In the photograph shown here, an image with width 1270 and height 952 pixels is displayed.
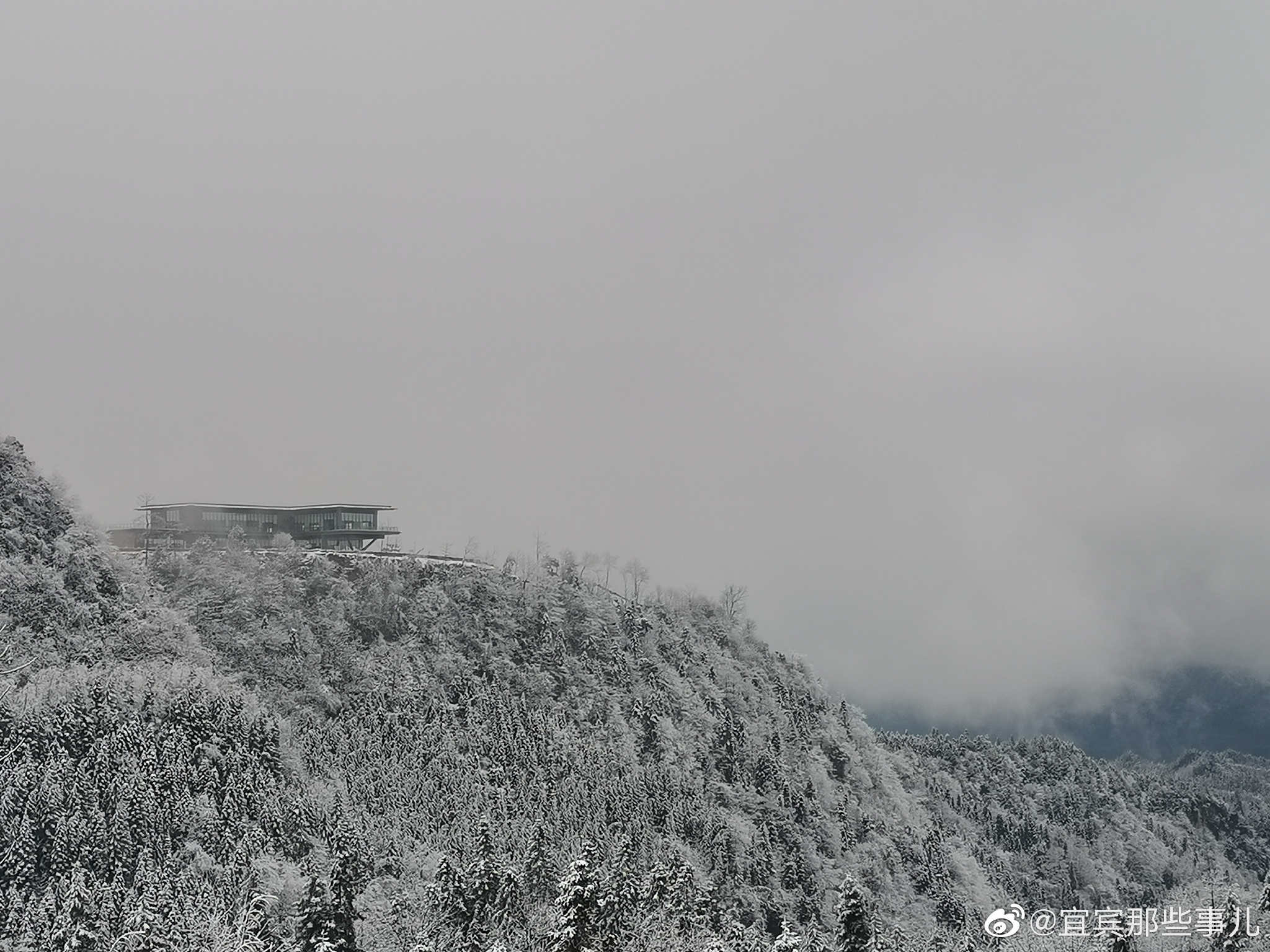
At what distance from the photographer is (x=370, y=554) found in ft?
412

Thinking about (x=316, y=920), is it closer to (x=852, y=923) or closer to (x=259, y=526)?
(x=852, y=923)

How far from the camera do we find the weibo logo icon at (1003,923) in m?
103

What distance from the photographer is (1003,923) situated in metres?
111

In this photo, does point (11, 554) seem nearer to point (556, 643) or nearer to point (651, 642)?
point (556, 643)

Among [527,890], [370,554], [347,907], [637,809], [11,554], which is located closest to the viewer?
[347,907]

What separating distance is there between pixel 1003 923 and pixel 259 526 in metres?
98.5

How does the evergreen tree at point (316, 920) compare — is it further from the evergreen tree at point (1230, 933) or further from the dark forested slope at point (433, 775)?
the evergreen tree at point (1230, 933)

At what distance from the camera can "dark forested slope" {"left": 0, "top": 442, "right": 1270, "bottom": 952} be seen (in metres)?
63.9

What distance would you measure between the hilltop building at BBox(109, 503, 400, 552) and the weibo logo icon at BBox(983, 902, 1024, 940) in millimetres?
83207

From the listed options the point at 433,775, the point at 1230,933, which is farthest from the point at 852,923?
Result: the point at 433,775

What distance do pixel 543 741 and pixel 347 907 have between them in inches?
1699

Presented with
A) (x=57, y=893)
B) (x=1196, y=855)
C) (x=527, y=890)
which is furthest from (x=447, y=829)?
(x=1196, y=855)

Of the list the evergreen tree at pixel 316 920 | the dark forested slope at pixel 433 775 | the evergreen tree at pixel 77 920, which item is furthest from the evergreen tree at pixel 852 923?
the evergreen tree at pixel 77 920

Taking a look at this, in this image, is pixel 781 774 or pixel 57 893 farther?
pixel 781 774
